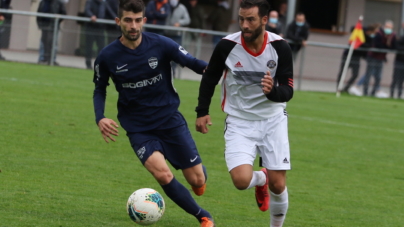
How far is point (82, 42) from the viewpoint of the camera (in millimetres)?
17703

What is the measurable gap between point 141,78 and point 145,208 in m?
1.05

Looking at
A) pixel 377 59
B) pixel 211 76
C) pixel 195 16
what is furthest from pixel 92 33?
pixel 211 76

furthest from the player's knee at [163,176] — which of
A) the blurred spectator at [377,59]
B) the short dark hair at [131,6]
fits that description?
the blurred spectator at [377,59]

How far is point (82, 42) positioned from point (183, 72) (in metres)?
2.75

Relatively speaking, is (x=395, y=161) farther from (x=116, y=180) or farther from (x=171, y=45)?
(x=171, y=45)

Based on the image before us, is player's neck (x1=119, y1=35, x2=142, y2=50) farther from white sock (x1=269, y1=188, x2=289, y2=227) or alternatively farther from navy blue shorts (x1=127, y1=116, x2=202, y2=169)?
white sock (x1=269, y1=188, x2=289, y2=227)

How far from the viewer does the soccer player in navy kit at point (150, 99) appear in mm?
5848

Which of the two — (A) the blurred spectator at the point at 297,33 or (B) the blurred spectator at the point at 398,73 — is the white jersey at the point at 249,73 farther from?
(B) the blurred spectator at the point at 398,73

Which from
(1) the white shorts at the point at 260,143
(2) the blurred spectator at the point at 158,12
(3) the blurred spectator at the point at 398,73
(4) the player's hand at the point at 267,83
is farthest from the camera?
(3) the blurred spectator at the point at 398,73

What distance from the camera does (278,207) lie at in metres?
5.99

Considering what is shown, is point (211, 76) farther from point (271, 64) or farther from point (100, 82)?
point (100, 82)

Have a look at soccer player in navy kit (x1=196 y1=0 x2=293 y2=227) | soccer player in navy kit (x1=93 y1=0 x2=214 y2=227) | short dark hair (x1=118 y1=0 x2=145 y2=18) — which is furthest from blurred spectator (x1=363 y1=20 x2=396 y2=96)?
short dark hair (x1=118 y1=0 x2=145 y2=18)

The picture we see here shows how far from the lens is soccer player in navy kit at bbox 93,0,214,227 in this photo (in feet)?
19.2

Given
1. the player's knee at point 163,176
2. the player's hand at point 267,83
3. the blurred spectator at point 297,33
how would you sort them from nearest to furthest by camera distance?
the player's hand at point 267,83 < the player's knee at point 163,176 < the blurred spectator at point 297,33
